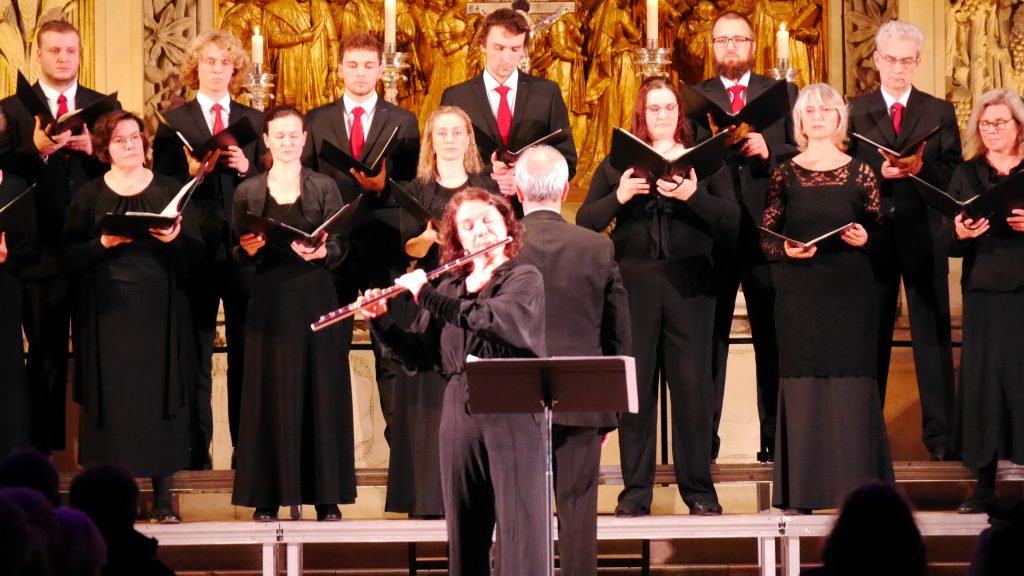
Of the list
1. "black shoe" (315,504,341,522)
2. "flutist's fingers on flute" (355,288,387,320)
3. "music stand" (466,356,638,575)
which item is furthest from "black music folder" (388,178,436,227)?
"music stand" (466,356,638,575)

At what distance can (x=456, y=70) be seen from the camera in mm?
8750

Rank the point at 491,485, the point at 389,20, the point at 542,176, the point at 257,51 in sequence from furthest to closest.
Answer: the point at 257,51 < the point at 389,20 < the point at 542,176 < the point at 491,485

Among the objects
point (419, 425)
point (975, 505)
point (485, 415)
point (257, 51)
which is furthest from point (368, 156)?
point (975, 505)

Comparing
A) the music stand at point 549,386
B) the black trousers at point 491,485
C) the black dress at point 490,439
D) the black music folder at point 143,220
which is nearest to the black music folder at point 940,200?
the music stand at point 549,386

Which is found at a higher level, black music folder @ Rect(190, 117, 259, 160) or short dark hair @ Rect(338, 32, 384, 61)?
short dark hair @ Rect(338, 32, 384, 61)

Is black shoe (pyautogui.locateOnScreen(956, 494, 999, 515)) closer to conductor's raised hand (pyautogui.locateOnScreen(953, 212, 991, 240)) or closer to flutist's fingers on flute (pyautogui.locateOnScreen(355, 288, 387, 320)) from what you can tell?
conductor's raised hand (pyautogui.locateOnScreen(953, 212, 991, 240))

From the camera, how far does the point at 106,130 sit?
258 inches

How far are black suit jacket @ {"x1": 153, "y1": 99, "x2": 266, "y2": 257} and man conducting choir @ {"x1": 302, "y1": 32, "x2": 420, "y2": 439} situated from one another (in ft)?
1.13

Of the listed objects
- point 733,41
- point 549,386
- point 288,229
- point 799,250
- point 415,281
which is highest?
point 733,41

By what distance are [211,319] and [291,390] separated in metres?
0.78

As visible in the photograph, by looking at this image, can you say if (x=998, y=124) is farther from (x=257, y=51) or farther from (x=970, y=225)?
(x=257, y=51)

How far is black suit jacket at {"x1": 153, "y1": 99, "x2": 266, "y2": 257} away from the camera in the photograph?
690 centimetres

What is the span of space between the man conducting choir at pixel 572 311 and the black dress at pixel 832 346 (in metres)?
1.11

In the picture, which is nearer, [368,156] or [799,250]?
[799,250]
